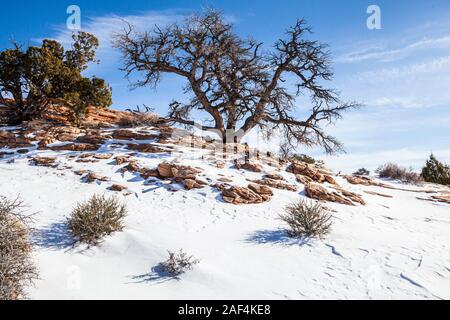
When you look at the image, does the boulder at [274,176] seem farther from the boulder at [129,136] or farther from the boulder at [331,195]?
the boulder at [129,136]

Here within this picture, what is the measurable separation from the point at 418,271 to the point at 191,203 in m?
5.14

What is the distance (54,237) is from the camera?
228 inches

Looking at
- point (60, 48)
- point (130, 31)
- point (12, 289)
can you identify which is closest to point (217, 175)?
point (12, 289)

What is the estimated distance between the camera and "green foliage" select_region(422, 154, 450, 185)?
18.0 m

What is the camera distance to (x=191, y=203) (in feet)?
26.9

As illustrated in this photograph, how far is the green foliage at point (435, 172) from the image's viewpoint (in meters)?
18.0

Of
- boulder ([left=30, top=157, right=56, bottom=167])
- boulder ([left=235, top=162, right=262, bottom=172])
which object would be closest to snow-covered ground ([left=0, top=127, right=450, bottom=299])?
boulder ([left=30, top=157, right=56, bottom=167])

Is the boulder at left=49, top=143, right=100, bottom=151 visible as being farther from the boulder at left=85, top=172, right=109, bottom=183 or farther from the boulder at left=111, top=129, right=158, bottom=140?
the boulder at left=85, top=172, right=109, bottom=183

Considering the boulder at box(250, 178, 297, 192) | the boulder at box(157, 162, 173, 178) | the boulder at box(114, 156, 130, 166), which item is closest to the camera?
the boulder at box(157, 162, 173, 178)

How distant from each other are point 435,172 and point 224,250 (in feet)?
57.8

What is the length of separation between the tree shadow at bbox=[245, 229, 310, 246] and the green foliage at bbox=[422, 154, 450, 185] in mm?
15805

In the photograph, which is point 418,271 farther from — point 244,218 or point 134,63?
point 134,63

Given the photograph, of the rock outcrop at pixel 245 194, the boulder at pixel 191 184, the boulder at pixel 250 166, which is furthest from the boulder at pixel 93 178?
the boulder at pixel 250 166

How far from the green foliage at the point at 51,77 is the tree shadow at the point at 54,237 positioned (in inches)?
395
